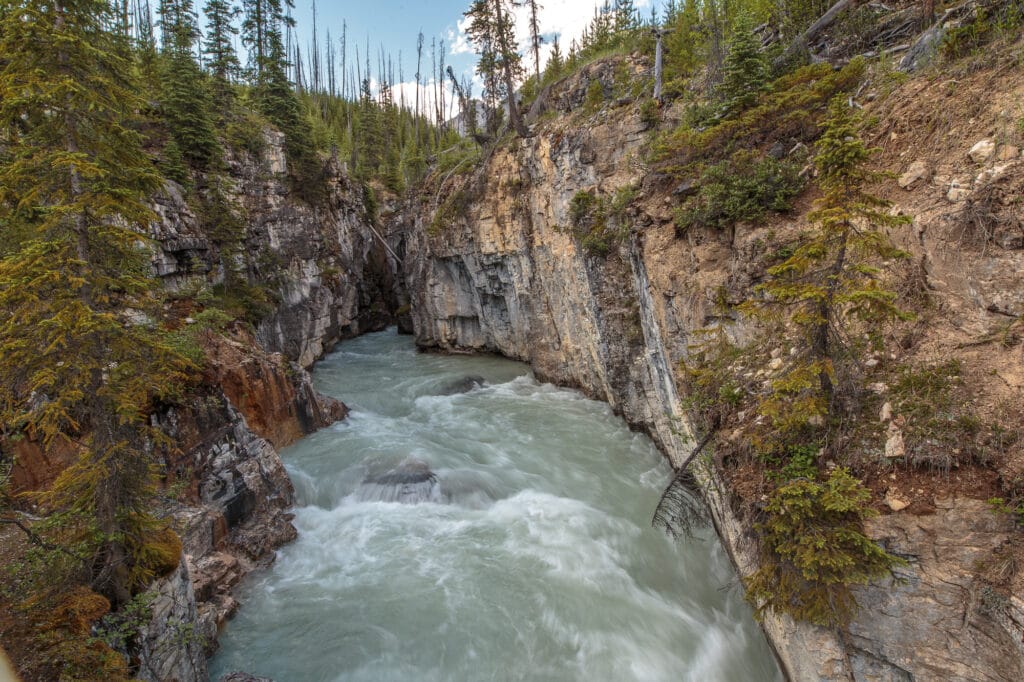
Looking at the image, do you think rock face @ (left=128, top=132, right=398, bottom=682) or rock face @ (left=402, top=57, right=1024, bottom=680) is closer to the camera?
rock face @ (left=402, top=57, right=1024, bottom=680)

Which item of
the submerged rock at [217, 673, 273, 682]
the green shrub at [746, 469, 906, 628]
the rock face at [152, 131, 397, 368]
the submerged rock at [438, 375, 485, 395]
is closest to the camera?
the green shrub at [746, 469, 906, 628]

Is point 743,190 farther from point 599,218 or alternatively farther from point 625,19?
point 625,19

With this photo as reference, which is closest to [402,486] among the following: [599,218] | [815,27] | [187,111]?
[599,218]

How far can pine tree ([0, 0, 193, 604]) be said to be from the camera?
177 inches

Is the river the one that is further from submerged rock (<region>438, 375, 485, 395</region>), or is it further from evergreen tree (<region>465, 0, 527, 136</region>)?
evergreen tree (<region>465, 0, 527, 136</region>)

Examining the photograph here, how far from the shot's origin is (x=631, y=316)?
40.0 feet

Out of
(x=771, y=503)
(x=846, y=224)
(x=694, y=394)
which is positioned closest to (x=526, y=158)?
(x=694, y=394)

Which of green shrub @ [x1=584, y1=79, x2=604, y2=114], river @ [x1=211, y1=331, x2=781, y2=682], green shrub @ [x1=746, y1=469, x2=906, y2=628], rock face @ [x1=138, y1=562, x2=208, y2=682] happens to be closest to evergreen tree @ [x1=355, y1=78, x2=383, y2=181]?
green shrub @ [x1=584, y1=79, x2=604, y2=114]

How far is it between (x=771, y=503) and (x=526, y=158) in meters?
15.8

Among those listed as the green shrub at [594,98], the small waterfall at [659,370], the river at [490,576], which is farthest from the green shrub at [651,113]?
the river at [490,576]

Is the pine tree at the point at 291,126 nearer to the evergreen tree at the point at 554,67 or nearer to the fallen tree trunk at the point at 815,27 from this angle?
the evergreen tree at the point at 554,67

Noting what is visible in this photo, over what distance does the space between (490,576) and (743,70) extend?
1085 cm

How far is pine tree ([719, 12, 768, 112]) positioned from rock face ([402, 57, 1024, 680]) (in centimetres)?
231

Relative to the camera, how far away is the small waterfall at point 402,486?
32.3ft
